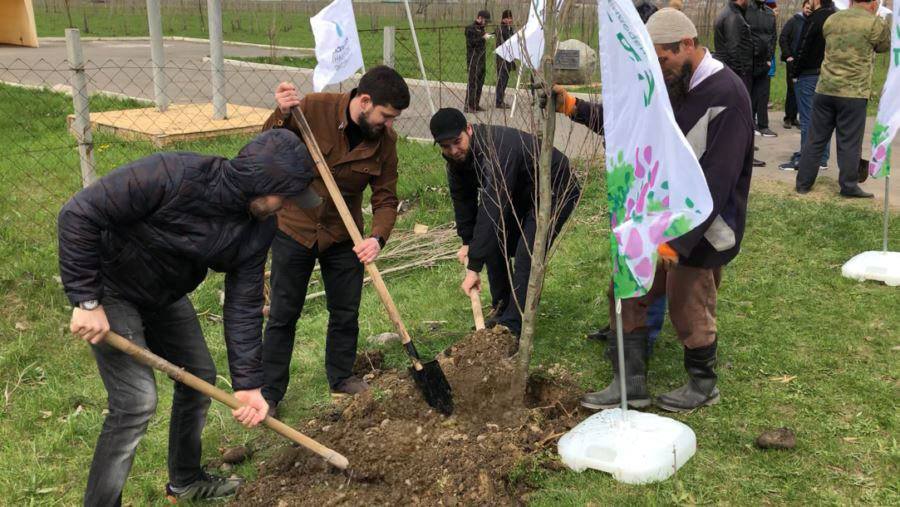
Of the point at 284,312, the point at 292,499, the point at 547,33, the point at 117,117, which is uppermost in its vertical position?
the point at 547,33

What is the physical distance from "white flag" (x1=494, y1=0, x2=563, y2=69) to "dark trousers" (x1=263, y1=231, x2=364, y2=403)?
4.38 ft

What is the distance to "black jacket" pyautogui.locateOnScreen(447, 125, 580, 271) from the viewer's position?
4.22 meters

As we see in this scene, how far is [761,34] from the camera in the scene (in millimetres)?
9289

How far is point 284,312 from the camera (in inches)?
161

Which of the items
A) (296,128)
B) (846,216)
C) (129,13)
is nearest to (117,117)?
(296,128)

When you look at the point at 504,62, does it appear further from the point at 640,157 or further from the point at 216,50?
the point at 216,50

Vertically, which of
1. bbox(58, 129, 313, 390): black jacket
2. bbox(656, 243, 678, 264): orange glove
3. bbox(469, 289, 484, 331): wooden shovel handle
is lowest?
bbox(469, 289, 484, 331): wooden shovel handle

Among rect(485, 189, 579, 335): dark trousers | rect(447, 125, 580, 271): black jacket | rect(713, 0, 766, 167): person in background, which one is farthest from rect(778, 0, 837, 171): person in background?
rect(447, 125, 580, 271): black jacket

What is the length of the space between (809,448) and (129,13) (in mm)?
32591

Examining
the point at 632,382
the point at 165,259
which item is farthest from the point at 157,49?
the point at 632,382

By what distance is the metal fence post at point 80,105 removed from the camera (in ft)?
17.8

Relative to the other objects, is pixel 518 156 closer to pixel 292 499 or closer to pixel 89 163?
pixel 292 499

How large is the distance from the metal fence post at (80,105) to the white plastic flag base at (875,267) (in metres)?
5.42

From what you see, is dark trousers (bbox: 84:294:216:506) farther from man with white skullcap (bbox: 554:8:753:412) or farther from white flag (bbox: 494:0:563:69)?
man with white skullcap (bbox: 554:8:753:412)
